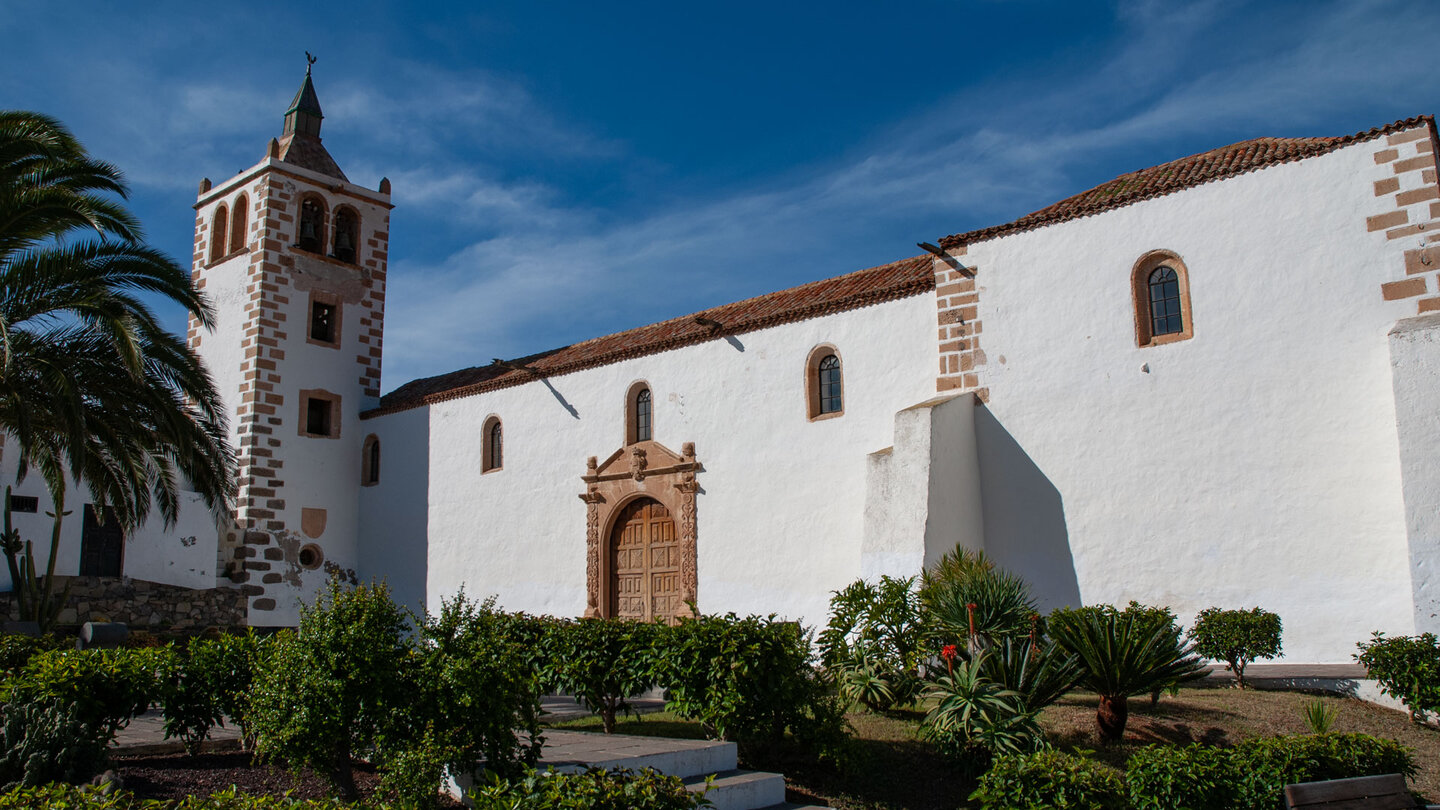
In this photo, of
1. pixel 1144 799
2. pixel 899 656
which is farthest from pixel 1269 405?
pixel 1144 799

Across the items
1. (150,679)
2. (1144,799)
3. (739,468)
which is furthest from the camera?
(739,468)

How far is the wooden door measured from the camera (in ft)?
57.9

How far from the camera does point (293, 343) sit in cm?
2105

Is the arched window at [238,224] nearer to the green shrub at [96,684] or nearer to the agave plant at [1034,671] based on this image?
the green shrub at [96,684]

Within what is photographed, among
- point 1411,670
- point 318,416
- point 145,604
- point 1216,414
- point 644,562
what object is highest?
point 318,416

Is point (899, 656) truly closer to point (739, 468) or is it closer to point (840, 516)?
point (840, 516)

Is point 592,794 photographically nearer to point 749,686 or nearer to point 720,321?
point 749,686

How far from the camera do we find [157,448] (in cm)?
1440

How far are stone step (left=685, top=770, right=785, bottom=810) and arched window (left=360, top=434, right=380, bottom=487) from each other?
15.8 meters

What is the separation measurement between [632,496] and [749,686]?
9352 millimetres

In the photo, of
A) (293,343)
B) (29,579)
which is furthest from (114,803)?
(293,343)

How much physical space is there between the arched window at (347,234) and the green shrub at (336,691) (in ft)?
56.5

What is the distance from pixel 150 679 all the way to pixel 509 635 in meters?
2.69

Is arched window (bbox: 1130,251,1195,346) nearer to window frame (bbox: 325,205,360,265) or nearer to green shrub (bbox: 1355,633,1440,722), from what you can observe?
green shrub (bbox: 1355,633,1440,722)
